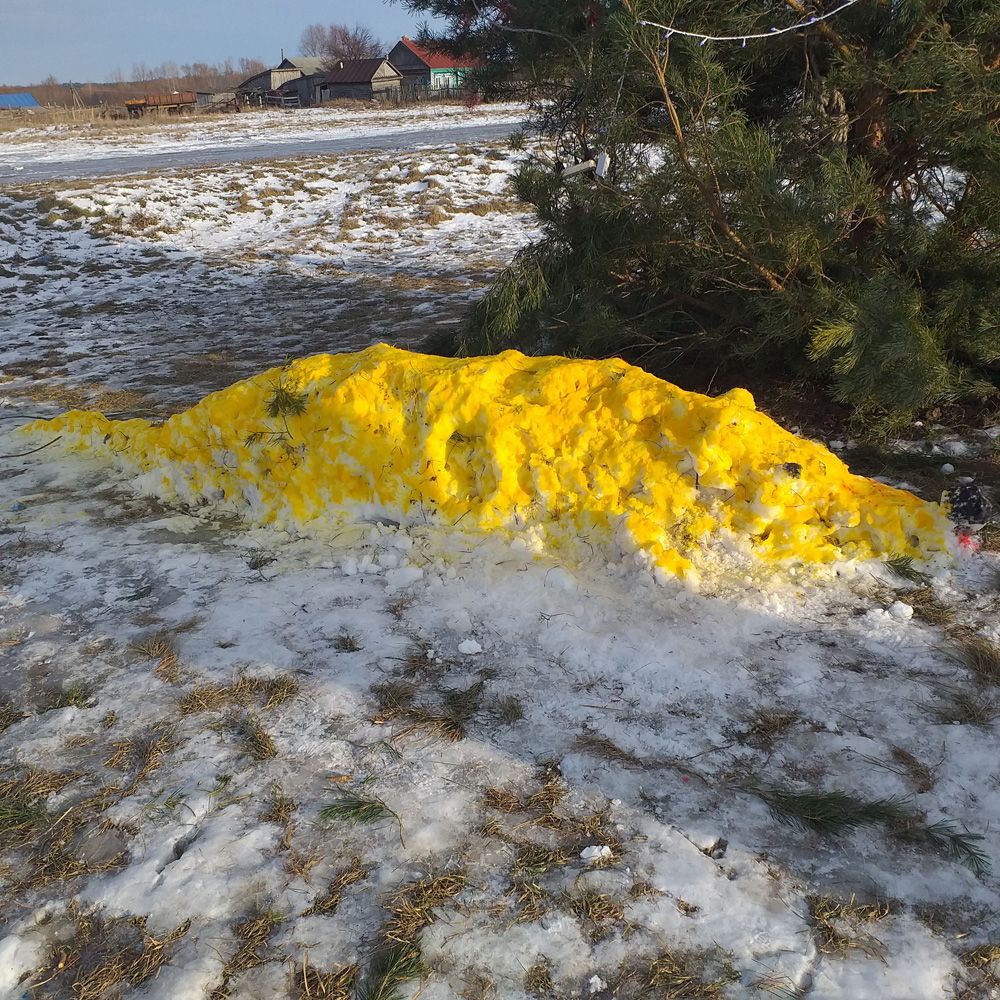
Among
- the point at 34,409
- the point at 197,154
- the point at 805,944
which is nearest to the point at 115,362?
the point at 34,409

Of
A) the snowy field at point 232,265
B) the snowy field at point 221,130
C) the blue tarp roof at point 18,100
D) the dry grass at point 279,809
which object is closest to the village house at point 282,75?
the snowy field at point 221,130

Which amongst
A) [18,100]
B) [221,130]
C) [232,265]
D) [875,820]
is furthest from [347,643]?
[18,100]

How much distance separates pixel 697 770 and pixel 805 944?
0.63 m

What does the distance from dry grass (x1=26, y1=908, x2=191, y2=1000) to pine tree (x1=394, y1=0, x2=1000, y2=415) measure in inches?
140

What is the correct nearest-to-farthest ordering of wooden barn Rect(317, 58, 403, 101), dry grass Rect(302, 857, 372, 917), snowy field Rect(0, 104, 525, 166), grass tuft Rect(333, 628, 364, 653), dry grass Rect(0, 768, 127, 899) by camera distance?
dry grass Rect(302, 857, 372, 917)
dry grass Rect(0, 768, 127, 899)
grass tuft Rect(333, 628, 364, 653)
snowy field Rect(0, 104, 525, 166)
wooden barn Rect(317, 58, 403, 101)

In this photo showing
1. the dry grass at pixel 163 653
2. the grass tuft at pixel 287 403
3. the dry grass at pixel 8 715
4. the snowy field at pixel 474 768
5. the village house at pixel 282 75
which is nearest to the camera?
the snowy field at pixel 474 768

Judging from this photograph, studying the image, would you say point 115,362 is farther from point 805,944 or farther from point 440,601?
point 805,944

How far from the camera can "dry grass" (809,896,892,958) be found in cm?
197

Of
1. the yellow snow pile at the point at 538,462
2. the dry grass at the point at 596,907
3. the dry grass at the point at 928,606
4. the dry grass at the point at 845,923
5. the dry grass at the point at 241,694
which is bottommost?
the dry grass at the point at 845,923

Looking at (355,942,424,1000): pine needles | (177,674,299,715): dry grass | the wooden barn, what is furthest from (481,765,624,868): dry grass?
the wooden barn

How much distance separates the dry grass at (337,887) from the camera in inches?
83.7

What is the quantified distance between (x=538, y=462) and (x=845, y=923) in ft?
7.22

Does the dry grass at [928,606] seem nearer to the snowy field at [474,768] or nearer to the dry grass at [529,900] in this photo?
the snowy field at [474,768]

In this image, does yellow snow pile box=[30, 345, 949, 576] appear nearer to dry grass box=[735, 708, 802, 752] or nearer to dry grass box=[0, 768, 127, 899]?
dry grass box=[735, 708, 802, 752]
